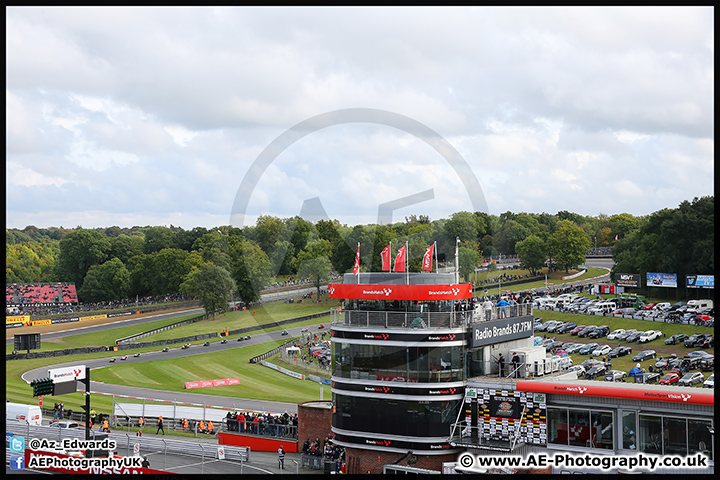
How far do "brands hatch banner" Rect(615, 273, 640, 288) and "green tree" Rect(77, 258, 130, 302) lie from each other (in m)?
105

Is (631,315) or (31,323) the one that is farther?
(31,323)

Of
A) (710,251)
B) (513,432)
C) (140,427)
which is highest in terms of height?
(710,251)

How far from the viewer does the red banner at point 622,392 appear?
31328mm

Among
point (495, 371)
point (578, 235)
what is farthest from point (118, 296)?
point (495, 371)

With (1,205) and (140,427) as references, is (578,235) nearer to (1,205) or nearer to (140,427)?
(140,427)

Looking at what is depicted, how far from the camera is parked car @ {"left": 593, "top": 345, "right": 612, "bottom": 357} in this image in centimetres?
7619

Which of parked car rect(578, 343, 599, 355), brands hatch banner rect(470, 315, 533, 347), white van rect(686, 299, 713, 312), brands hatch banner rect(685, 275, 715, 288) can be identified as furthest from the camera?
brands hatch banner rect(685, 275, 715, 288)

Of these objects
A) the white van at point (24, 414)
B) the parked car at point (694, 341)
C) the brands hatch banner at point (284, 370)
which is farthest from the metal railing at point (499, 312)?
the brands hatch banner at point (284, 370)

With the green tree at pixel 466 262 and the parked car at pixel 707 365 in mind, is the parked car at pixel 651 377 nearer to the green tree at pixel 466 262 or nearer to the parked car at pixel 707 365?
the parked car at pixel 707 365

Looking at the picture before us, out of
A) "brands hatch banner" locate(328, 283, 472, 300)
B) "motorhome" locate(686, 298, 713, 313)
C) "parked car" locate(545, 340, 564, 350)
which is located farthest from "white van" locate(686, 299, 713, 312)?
"brands hatch banner" locate(328, 283, 472, 300)

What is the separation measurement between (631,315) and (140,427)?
67.8 meters

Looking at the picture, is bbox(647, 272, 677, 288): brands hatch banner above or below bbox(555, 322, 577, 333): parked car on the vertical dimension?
above

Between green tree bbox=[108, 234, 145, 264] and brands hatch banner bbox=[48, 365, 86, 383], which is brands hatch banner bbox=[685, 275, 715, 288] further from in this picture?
green tree bbox=[108, 234, 145, 264]

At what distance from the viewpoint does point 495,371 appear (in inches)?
1609
